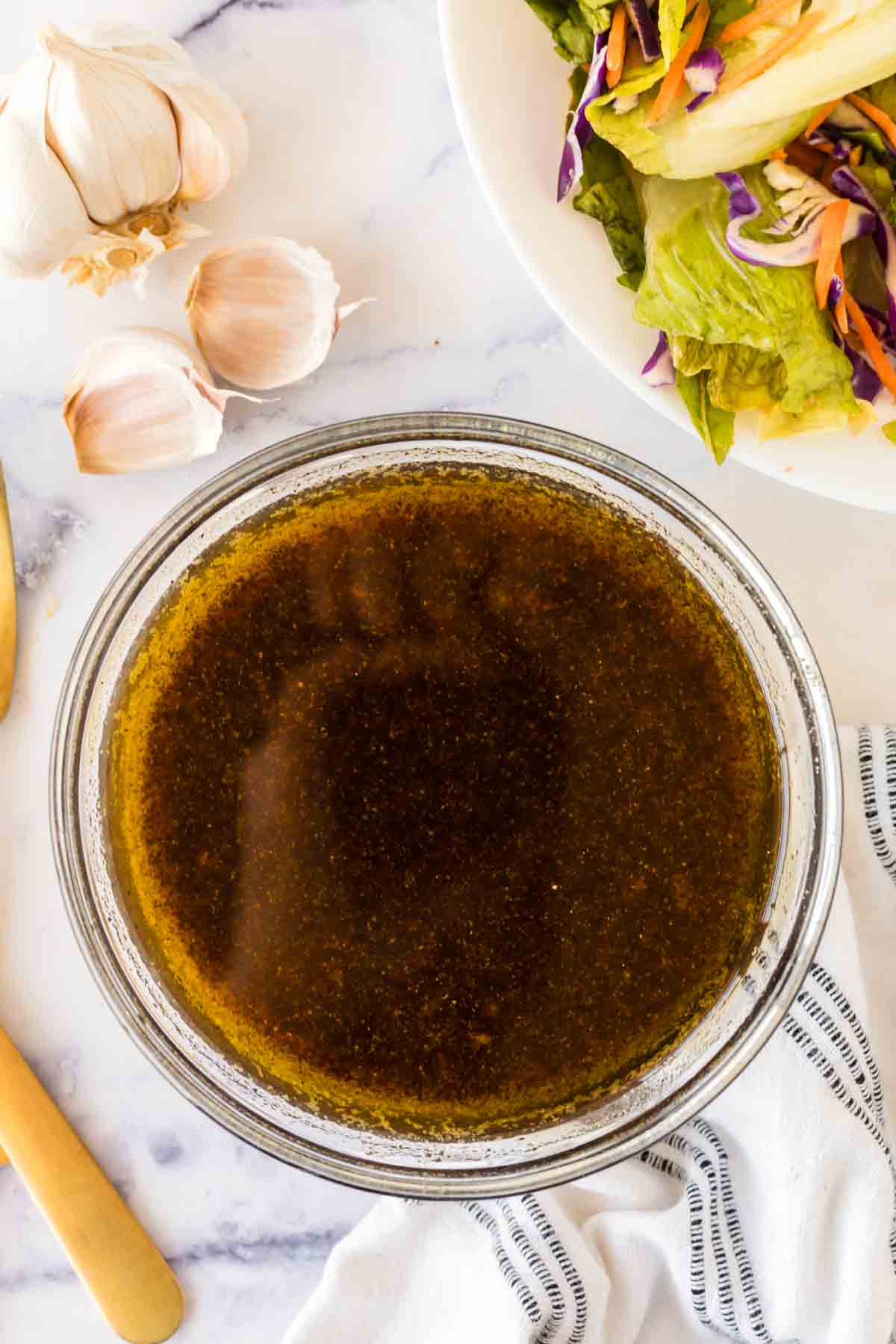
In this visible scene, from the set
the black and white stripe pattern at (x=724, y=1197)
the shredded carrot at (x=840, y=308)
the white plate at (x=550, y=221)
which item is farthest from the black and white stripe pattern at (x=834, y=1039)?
the shredded carrot at (x=840, y=308)

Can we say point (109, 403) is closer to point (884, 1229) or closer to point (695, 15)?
point (695, 15)

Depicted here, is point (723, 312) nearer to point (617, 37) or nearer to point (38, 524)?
point (617, 37)

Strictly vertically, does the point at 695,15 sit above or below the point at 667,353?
above

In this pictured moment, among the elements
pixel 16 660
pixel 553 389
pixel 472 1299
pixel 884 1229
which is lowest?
pixel 472 1299

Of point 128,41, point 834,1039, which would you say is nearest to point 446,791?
point 834,1039

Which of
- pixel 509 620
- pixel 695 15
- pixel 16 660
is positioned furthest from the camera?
pixel 16 660

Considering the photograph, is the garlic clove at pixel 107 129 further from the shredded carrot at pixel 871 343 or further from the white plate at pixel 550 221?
the shredded carrot at pixel 871 343

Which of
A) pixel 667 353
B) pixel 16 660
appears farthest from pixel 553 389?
pixel 16 660

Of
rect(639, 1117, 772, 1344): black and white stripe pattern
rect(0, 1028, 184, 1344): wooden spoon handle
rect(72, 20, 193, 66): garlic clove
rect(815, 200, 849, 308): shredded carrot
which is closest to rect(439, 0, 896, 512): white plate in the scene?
rect(815, 200, 849, 308): shredded carrot
